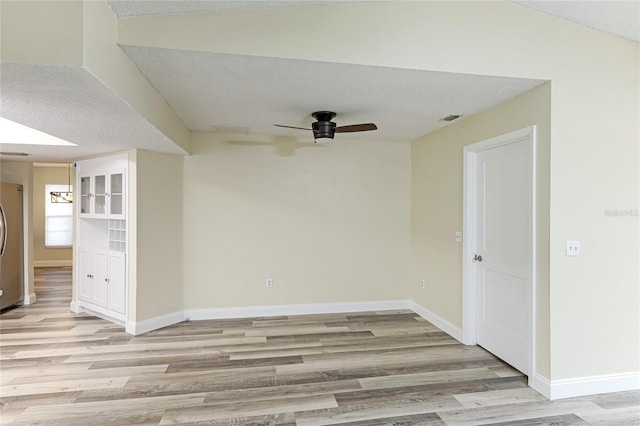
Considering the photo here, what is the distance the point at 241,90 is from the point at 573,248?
117 inches

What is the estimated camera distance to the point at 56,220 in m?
7.92

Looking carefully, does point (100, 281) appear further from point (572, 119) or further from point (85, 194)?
point (572, 119)

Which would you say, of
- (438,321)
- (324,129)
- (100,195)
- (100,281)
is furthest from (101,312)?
(438,321)

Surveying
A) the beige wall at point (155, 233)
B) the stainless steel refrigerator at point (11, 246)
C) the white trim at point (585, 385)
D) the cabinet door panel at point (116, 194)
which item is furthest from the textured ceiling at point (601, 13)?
the stainless steel refrigerator at point (11, 246)

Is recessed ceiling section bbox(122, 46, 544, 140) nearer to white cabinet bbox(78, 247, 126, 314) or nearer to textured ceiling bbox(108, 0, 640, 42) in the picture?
textured ceiling bbox(108, 0, 640, 42)

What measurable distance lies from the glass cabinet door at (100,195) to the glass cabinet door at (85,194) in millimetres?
160

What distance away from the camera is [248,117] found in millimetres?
3578

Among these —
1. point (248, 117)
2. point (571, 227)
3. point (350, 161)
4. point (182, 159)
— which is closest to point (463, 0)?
point (571, 227)

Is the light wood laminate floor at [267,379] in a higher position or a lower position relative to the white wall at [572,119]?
lower

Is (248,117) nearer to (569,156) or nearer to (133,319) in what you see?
(133,319)

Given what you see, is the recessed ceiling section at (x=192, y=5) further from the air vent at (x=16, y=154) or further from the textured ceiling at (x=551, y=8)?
the air vent at (x=16, y=154)

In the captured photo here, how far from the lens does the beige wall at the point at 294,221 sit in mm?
4379

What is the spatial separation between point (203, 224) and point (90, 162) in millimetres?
1713

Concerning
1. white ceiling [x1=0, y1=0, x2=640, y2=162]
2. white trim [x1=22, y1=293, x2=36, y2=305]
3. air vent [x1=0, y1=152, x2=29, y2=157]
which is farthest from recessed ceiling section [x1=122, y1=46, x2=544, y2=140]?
white trim [x1=22, y1=293, x2=36, y2=305]
